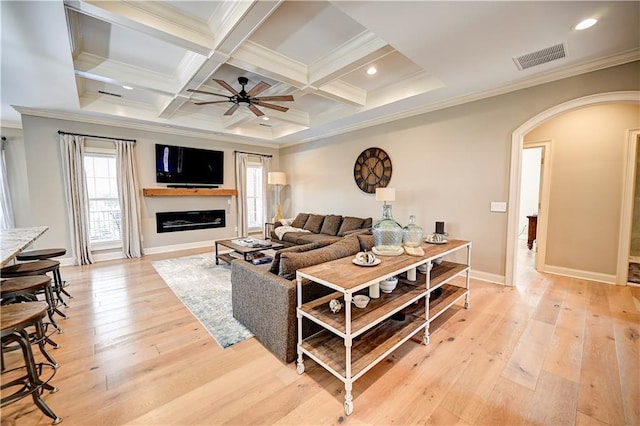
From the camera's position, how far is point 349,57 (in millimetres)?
3094

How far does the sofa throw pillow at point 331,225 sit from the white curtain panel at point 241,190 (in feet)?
7.98

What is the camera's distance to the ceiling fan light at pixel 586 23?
87.5 inches

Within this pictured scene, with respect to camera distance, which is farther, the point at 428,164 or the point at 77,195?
the point at 77,195

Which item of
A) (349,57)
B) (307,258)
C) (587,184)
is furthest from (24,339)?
(587,184)

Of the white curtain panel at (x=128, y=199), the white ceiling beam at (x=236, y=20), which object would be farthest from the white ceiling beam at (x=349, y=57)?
the white curtain panel at (x=128, y=199)

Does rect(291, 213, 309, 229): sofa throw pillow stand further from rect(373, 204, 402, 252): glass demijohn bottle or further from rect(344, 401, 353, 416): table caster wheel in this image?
rect(344, 401, 353, 416): table caster wheel

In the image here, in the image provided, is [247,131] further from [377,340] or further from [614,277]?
[614,277]

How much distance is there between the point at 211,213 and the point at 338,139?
369cm

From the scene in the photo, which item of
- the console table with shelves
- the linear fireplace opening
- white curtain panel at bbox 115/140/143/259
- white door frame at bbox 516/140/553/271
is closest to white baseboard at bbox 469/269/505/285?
white door frame at bbox 516/140/553/271

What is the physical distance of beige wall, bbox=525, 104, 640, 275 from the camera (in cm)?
363

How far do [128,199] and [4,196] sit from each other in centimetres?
303

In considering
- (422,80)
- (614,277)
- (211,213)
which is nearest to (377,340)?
(422,80)

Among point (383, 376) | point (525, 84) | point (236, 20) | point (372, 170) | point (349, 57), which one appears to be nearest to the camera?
point (383, 376)

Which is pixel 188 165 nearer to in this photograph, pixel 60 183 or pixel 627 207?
pixel 60 183
